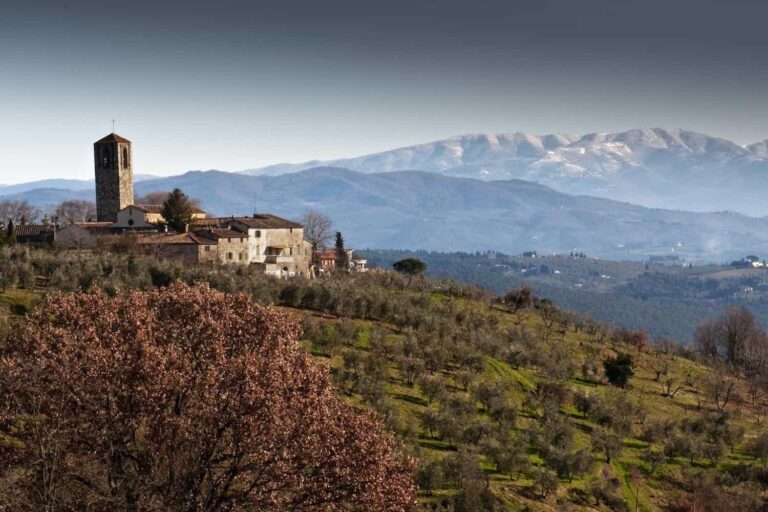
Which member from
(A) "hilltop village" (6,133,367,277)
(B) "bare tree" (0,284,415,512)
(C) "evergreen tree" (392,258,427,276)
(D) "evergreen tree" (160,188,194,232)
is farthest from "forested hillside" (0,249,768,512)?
(C) "evergreen tree" (392,258,427,276)

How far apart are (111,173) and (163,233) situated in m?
16.7

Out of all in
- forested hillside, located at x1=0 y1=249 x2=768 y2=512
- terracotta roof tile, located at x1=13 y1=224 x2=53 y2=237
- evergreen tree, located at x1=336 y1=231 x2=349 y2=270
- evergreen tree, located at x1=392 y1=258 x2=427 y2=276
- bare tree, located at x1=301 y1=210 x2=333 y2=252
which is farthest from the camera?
bare tree, located at x1=301 y1=210 x2=333 y2=252

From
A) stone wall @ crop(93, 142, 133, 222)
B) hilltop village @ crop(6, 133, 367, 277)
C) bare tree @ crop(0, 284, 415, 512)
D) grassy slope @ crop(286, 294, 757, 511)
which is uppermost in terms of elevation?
stone wall @ crop(93, 142, 133, 222)

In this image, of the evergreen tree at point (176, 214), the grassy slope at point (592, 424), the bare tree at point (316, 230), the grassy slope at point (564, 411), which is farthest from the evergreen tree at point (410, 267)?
the grassy slope at point (564, 411)

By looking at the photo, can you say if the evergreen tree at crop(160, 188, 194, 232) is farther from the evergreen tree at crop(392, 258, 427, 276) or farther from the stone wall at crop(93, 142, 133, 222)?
the evergreen tree at crop(392, 258, 427, 276)

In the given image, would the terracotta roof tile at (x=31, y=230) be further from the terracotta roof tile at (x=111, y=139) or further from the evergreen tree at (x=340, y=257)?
the evergreen tree at (x=340, y=257)

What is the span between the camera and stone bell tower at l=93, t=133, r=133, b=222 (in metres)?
86.3

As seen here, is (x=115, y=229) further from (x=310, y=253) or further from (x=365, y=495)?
(x=365, y=495)

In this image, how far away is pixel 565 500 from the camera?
33.5m

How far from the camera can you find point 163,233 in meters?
74.9

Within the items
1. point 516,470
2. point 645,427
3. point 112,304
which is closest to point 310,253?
point 645,427

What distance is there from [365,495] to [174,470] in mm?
4498

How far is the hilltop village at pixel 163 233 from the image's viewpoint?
71.8m

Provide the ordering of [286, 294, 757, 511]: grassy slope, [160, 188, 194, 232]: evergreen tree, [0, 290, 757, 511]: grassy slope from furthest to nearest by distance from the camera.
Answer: [160, 188, 194, 232]: evergreen tree
[286, 294, 757, 511]: grassy slope
[0, 290, 757, 511]: grassy slope
